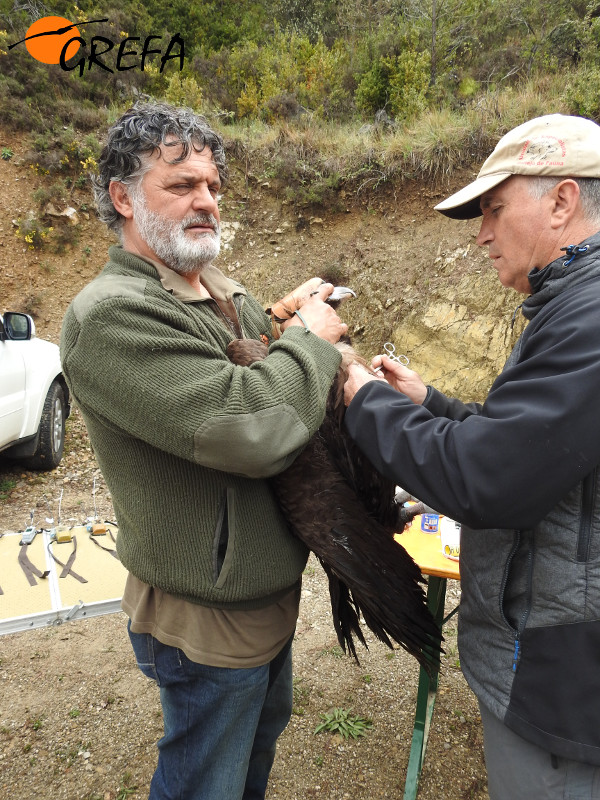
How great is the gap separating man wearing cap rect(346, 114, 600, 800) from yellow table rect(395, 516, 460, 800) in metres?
0.85

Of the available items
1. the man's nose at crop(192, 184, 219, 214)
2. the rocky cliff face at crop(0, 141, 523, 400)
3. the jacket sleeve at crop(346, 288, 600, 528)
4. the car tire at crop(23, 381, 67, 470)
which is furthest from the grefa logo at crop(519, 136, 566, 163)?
the car tire at crop(23, 381, 67, 470)

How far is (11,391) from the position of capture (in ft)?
18.6

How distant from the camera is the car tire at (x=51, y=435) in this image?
251 inches

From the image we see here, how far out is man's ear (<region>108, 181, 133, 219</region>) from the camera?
1787 mm

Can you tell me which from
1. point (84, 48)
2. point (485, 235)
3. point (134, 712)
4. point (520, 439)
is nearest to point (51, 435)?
Answer: point (134, 712)

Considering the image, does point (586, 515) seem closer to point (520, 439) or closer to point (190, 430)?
point (520, 439)

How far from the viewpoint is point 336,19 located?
586 inches

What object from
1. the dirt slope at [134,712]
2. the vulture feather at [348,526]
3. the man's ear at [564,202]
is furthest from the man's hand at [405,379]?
the dirt slope at [134,712]

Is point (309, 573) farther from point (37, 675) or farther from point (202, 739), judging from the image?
point (202, 739)

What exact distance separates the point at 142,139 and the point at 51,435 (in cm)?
550

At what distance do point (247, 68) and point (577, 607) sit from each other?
1532 cm

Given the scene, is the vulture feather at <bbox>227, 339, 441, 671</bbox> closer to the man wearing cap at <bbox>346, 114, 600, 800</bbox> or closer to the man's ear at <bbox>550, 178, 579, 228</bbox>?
the man wearing cap at <bbox>346, 114, 600, 800</bbox>

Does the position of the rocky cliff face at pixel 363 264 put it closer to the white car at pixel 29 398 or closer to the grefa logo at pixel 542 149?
the white car at pixel 29 398

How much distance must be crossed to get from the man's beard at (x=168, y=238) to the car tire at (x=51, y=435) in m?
5.31
